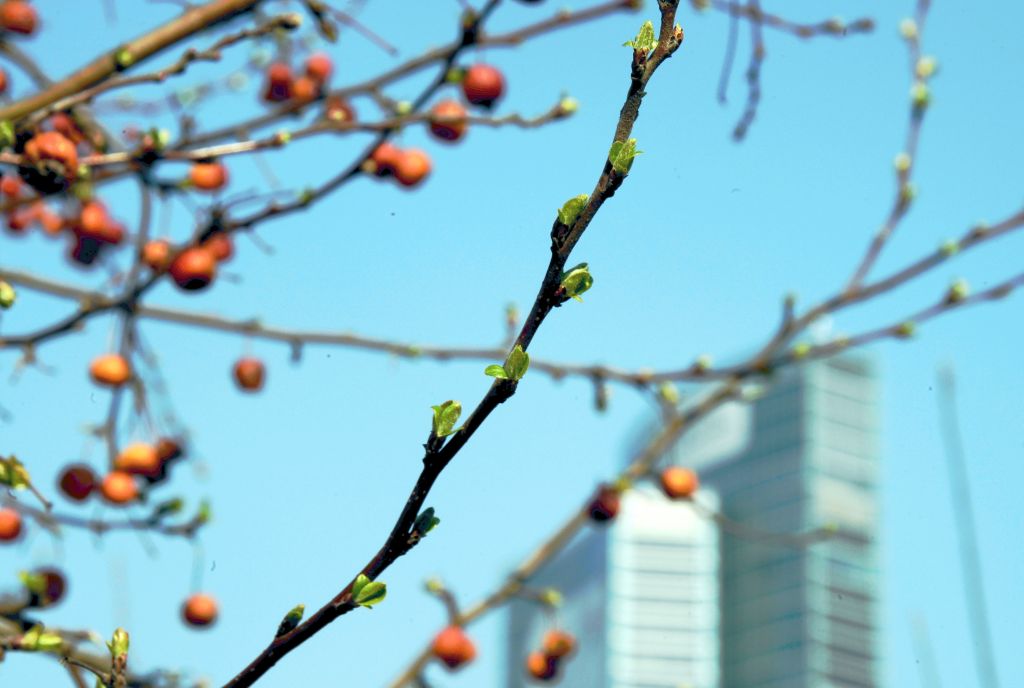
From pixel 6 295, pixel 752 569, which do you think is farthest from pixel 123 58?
pixel 752 569

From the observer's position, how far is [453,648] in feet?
11.0

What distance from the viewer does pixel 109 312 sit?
2740mm

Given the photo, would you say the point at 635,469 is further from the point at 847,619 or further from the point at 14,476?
the point at 847,619

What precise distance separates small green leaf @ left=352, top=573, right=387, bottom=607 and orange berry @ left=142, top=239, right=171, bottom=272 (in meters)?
1.95

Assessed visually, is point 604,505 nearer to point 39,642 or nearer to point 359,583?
point 39,642

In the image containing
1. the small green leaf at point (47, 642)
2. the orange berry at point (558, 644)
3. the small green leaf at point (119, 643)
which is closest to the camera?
the small green leaf at point (119, 643)

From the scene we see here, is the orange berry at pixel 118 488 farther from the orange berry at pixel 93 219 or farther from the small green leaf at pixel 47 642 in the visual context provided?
the small green leaf at pixel 47 642

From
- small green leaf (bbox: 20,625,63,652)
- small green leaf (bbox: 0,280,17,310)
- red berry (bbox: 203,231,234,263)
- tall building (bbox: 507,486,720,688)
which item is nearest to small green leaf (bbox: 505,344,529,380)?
small green leaf (bbox: 20,625,63,652)

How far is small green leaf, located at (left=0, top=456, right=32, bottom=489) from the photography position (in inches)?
67.2

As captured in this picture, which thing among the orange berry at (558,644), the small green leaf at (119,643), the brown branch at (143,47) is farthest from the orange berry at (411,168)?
the small green leaf at (119,643)

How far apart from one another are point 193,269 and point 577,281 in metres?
2.21

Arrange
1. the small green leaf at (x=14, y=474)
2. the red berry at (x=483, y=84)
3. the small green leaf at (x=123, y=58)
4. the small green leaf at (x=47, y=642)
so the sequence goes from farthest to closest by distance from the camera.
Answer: the red berry at (x=483, y=84)
the small green leaf at (x=123, y=58)
the small green leaf at (x=14, y=474)
the small green leaf at (x=47, y=642)

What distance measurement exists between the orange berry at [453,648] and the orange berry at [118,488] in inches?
30.0

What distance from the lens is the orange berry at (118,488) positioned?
2979 mm
